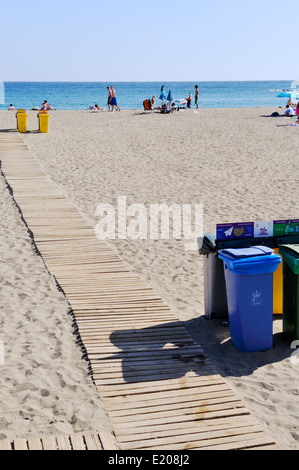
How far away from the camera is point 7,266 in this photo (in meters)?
7.47

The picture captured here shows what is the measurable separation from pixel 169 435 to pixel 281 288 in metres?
2.45

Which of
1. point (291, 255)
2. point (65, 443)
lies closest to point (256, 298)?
point (291, 255)

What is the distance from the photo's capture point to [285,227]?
18.0 ft

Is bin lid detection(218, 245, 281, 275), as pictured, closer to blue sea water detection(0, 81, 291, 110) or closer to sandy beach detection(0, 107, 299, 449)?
sandy beach detection(0, 107, 299, 449)

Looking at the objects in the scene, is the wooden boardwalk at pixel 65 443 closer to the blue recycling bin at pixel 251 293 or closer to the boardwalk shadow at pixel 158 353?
the boardwalk shadow at pixel 158 353

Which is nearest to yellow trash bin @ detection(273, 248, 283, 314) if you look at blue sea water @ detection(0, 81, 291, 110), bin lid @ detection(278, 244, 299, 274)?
bin lid @ detection(278, 244, 299, 274)

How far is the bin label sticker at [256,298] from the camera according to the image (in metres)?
5.01

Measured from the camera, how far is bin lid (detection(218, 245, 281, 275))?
4879mm

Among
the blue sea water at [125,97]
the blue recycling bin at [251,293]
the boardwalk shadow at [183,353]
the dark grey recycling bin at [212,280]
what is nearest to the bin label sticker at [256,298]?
the blue recycling bin at [251,293]

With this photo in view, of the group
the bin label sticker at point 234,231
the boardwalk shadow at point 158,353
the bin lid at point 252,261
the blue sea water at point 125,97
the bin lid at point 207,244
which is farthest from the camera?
the blue sea water at point 125,97

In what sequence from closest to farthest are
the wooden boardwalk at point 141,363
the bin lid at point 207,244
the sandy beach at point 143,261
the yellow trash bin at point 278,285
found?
the wooden boardwalk at point 141,363, the sandy beach at point 143,261, the bin lid at point 207,244, the yellow trash bin at point 278,285

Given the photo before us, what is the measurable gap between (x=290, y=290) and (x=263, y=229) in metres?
0.67

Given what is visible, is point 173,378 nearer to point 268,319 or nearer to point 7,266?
point 268,319

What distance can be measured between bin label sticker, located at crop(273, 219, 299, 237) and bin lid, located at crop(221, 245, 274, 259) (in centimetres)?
36
